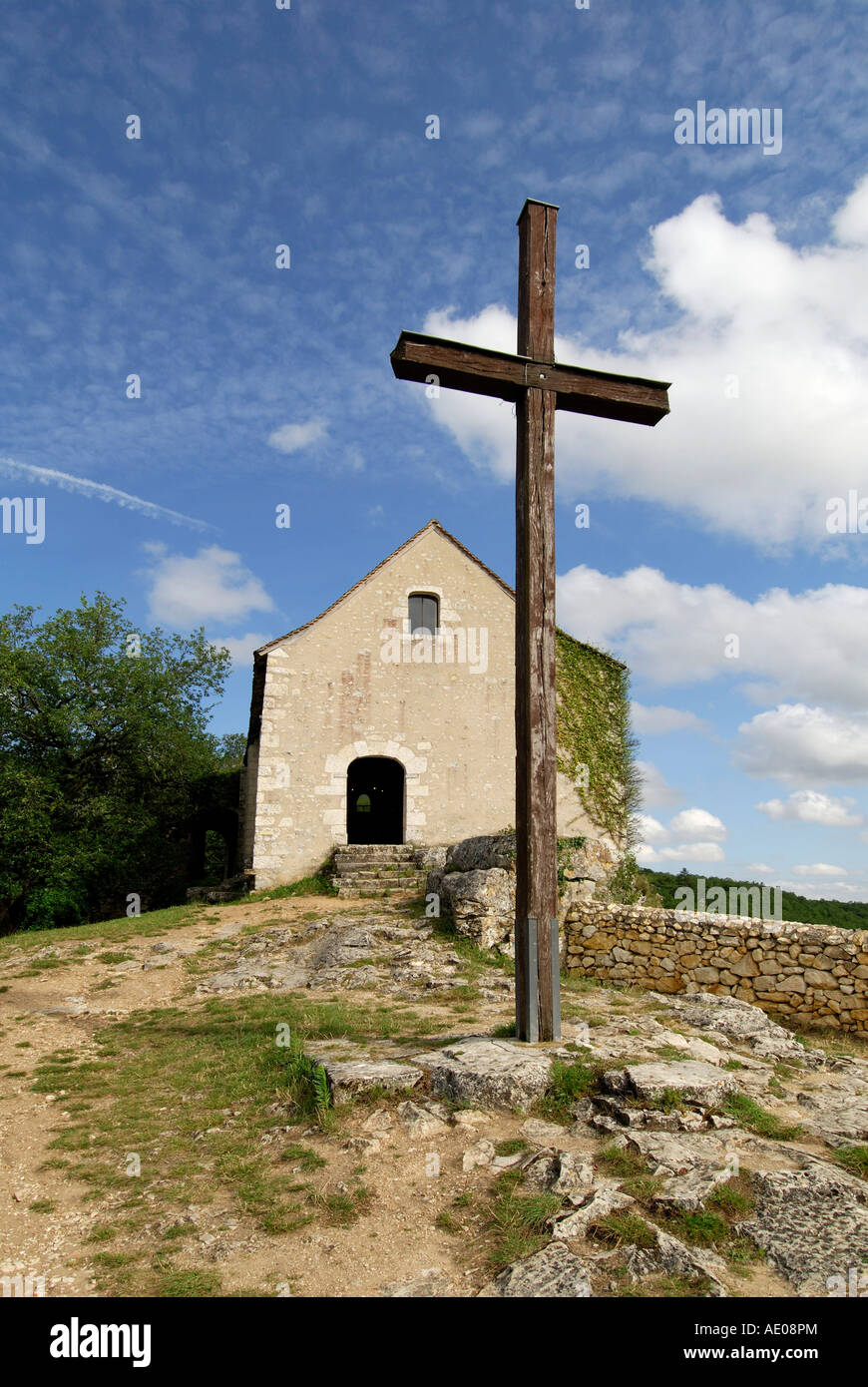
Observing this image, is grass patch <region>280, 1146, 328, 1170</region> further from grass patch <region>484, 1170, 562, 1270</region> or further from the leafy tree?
the leafy tree

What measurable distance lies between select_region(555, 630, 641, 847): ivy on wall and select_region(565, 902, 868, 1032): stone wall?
24.1 feet

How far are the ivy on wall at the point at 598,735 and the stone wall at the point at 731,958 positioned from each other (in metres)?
7.34

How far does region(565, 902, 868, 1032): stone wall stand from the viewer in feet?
29.7

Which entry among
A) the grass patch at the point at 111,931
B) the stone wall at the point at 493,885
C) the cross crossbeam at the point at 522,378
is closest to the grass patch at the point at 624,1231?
the cross crossbeam at the point at 522,378

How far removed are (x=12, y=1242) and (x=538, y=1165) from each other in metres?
2.75

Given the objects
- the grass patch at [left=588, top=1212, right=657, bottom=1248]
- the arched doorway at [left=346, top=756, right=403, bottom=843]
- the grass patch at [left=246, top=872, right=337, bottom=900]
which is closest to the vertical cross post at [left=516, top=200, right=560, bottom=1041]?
the grass patch at [left=588, top=1212, right=657, bottom=1248]

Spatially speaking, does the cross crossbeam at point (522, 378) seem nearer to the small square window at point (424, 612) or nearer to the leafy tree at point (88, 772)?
the small square window at point (424, 612)

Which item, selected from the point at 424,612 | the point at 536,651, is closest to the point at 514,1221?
the point at 536,651

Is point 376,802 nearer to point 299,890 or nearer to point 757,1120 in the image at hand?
point 299,890

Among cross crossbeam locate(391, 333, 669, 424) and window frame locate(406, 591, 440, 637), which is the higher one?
window frame locate(406, 591, 440, 637)

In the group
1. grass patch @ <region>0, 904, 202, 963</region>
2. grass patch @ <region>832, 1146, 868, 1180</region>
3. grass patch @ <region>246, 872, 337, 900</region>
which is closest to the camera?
grass patch @ <region>832, 1146, 868, 1180</region>

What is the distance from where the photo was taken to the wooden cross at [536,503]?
20.0ft

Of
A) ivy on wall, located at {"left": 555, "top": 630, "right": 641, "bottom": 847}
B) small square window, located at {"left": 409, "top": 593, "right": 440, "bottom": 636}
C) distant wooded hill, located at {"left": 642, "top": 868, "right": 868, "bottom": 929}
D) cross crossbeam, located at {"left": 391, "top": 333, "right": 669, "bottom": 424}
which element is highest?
small square window, located at {"left": 409, "top": 593, "right": 440, "bottom": 636}

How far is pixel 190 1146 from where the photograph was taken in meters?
5.11
